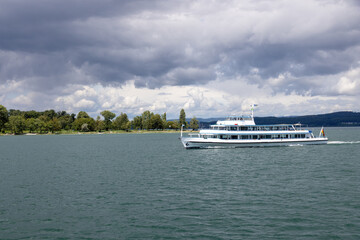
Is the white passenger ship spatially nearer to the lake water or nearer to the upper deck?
the upper deck

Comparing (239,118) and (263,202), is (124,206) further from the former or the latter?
(239,118)

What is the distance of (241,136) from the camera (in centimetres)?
10150

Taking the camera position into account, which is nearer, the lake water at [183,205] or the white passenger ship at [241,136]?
the lake water at [183,205]

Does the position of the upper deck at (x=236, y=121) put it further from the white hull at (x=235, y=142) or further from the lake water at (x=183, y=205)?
the lake water at (x=183, y=205)

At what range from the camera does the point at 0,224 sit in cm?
2581

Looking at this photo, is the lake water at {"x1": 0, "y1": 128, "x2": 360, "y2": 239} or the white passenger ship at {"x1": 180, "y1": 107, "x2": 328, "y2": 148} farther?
the white passenger ship at {"x1": 180, "y1": 107, "x2": 328, "y2": 148}

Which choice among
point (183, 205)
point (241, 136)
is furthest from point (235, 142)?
point (183, 205)

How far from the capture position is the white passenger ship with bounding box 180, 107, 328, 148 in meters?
98.2

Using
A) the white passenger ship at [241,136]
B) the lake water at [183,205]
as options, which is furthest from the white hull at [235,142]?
the lake water at [183,205]

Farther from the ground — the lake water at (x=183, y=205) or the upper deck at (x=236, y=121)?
the upper deck at (x=236, y=121)

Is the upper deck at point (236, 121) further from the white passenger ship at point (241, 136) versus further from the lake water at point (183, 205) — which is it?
the lake water at point (183, 205)

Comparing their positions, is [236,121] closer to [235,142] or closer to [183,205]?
[235,142]

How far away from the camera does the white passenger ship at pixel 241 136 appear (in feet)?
322

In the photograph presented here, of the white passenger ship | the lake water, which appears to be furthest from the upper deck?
A: the lake water
